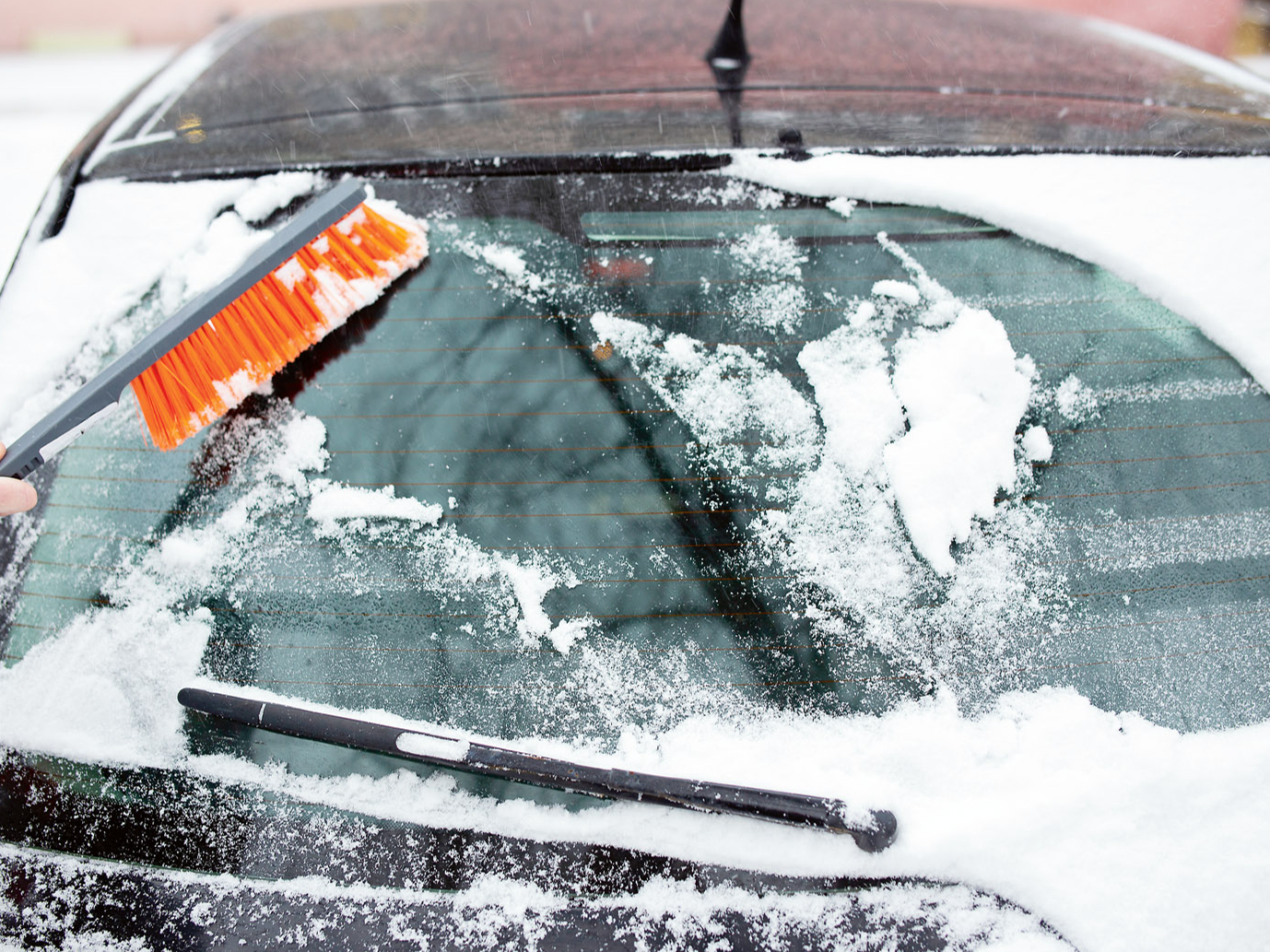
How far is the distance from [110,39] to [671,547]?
18.6 ft

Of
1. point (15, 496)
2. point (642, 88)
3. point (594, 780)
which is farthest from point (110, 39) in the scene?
point (594, 780)

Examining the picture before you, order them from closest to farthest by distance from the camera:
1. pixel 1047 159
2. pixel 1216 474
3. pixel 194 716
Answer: pixel 194 716 → pixel 1216 474 → pixel 1047 159

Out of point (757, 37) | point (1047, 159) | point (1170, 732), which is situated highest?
point (757, 37)

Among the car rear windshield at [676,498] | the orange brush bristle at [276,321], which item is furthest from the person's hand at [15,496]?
the orange brush bristle at [276,321]

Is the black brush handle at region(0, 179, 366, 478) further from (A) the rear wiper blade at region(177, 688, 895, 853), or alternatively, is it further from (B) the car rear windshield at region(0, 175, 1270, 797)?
(A) the rear wiper blade at region(177, 688, 895, 853)

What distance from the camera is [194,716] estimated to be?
54.6 inches

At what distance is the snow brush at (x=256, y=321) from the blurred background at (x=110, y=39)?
2361 mm

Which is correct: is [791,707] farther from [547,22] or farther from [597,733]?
[547,22]

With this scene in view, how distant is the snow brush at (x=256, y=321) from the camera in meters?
1.59

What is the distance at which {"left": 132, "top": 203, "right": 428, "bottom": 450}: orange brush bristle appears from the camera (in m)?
1.63

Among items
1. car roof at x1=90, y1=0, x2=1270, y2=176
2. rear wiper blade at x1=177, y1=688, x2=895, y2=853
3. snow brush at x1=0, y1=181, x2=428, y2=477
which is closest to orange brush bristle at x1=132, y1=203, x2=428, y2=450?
snow brush at x1=0, y1=181, x2=428, y2=477

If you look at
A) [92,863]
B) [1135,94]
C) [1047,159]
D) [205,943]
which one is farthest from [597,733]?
[1135,94]

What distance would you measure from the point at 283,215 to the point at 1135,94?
217cm

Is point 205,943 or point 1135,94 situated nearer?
point 205,943
